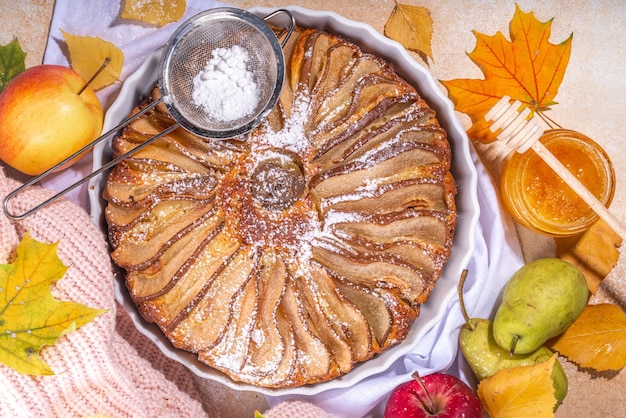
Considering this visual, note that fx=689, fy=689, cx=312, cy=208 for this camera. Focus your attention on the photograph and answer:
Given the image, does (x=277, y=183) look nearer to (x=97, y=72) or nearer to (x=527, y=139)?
(x=97, y=72)

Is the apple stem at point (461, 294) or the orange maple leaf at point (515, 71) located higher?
the orange maple leaf at point (515, 71)

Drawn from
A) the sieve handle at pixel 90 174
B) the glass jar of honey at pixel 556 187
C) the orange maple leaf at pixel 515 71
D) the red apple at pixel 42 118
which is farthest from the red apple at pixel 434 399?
the red apple at pixel 42 118

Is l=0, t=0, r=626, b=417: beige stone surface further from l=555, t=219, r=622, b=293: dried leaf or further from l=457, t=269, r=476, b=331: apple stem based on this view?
l=457, t=269, r=476, b=331: apple stem

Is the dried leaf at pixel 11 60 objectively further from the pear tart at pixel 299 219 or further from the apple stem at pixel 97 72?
the pear tart at pixel 299 219

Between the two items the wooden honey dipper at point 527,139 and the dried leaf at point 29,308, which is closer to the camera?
the dried leaf at point 29,308

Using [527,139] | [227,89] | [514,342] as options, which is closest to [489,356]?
[514,342]

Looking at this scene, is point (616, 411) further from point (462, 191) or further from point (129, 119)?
point (129, 119)

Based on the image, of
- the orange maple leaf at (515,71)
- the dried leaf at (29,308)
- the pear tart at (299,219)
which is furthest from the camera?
the orange maple leaf at (515,71)

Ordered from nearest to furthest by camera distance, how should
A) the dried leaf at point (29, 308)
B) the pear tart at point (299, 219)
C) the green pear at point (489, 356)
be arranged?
the dried leaf at point (29, 308) < the pear tart at point (299, 219) < the green pear at point (489, 356)
